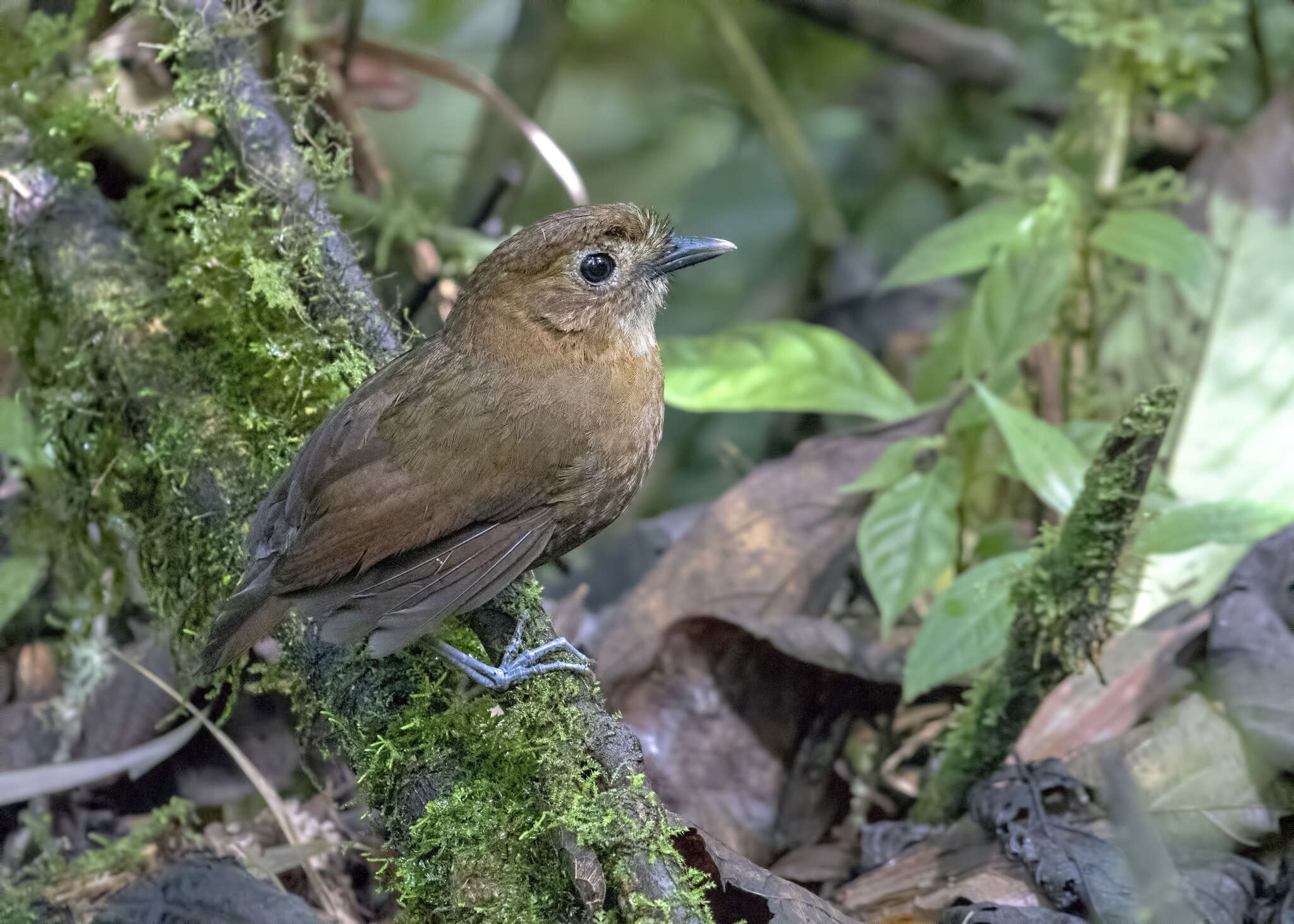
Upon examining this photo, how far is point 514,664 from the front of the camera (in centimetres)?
193

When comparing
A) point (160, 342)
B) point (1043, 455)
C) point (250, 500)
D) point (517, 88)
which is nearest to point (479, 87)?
point (517, 88)

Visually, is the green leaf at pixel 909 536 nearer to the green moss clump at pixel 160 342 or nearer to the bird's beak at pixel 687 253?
the bird's beak at pixel 687 253

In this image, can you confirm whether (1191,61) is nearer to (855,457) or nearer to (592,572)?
(855,457)

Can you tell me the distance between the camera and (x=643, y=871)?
157 centimetres

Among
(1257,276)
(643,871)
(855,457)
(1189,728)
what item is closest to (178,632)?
(643,871)

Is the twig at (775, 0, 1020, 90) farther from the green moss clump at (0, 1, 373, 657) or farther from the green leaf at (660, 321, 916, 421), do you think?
the green moss clump at (0, 1, 373, 657)

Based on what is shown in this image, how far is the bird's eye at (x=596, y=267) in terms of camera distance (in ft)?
7.72

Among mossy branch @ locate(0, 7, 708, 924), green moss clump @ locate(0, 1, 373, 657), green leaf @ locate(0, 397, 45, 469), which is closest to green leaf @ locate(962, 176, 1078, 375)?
mossy branch @ locate(0, 7, 708, 924)

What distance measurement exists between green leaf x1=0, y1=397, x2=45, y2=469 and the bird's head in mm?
1102

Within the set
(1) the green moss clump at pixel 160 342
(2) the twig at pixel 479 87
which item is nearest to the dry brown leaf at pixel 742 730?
(1) the green moss clump at pixel 160 342

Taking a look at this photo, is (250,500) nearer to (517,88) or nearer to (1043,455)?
(1043,455)

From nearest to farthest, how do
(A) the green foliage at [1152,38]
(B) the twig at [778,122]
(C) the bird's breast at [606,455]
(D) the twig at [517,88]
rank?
(C) the bird's breast at [606,455], (A) the green foliage at [1152,38], (D) the twig at [517,88], (B) the twig at [778,122]

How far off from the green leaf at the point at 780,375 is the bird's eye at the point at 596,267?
670 mm

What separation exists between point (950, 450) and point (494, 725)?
1.62 metres
